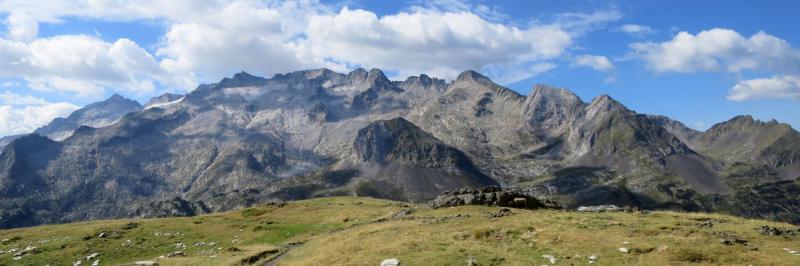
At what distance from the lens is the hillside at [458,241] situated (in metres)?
37.9

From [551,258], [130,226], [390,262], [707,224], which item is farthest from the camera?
[130,226]

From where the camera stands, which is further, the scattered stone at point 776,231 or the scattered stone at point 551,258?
the scattered stone at point 776,231

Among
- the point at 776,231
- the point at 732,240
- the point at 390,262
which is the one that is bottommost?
the point at 390,262

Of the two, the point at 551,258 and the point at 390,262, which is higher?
the point at 551,258

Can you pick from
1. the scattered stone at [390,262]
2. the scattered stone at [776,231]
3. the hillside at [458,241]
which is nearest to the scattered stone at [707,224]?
the hillside at [458,241]

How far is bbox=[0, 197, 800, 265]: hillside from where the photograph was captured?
37875 mm

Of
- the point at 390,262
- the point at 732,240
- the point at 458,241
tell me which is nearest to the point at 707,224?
the point at 732,240

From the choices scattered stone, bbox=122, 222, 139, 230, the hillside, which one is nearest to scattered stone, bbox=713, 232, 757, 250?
the hillside

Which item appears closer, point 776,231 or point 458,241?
point 776,231

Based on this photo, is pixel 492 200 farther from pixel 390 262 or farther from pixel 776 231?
pixel 390 262

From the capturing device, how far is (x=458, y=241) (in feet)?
149

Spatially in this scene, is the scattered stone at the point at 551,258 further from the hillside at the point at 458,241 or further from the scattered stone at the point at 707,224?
the scattered stone at the point at 707,224

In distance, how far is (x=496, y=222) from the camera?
Result: 54.1 metres

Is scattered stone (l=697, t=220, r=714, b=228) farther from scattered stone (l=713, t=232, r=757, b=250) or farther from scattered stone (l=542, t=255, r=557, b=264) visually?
scattered stone (l=542, t=255, r=557, b=264)
